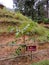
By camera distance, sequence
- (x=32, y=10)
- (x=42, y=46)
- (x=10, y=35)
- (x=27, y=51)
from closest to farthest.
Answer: (x=27, y=51)
(x=42, y=46)
(x=10, y=35)
(x=32, y=10)

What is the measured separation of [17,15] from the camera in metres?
9.73

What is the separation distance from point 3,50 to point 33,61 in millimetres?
927

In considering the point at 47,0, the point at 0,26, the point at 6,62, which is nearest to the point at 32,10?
the point at 47,0

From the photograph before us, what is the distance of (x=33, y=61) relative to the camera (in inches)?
207

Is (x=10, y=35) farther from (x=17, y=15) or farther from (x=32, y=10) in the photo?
(x=32, y=10)

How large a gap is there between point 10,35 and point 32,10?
13.9 metres

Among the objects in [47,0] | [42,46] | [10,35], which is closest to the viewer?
[42,46]

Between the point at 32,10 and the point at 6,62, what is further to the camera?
the point at 32,10

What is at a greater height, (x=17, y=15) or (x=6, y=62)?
(x=17, y=15)

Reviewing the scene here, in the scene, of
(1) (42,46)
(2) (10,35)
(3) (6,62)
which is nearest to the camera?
(3) (6,62)

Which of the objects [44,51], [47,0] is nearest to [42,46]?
[44,51]

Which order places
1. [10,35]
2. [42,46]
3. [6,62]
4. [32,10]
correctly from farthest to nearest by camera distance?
[32,10] < [10,35] < [42,46] < [6,62]

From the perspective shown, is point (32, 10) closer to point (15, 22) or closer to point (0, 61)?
point (15, 22)

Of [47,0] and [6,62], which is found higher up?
[47,0]
